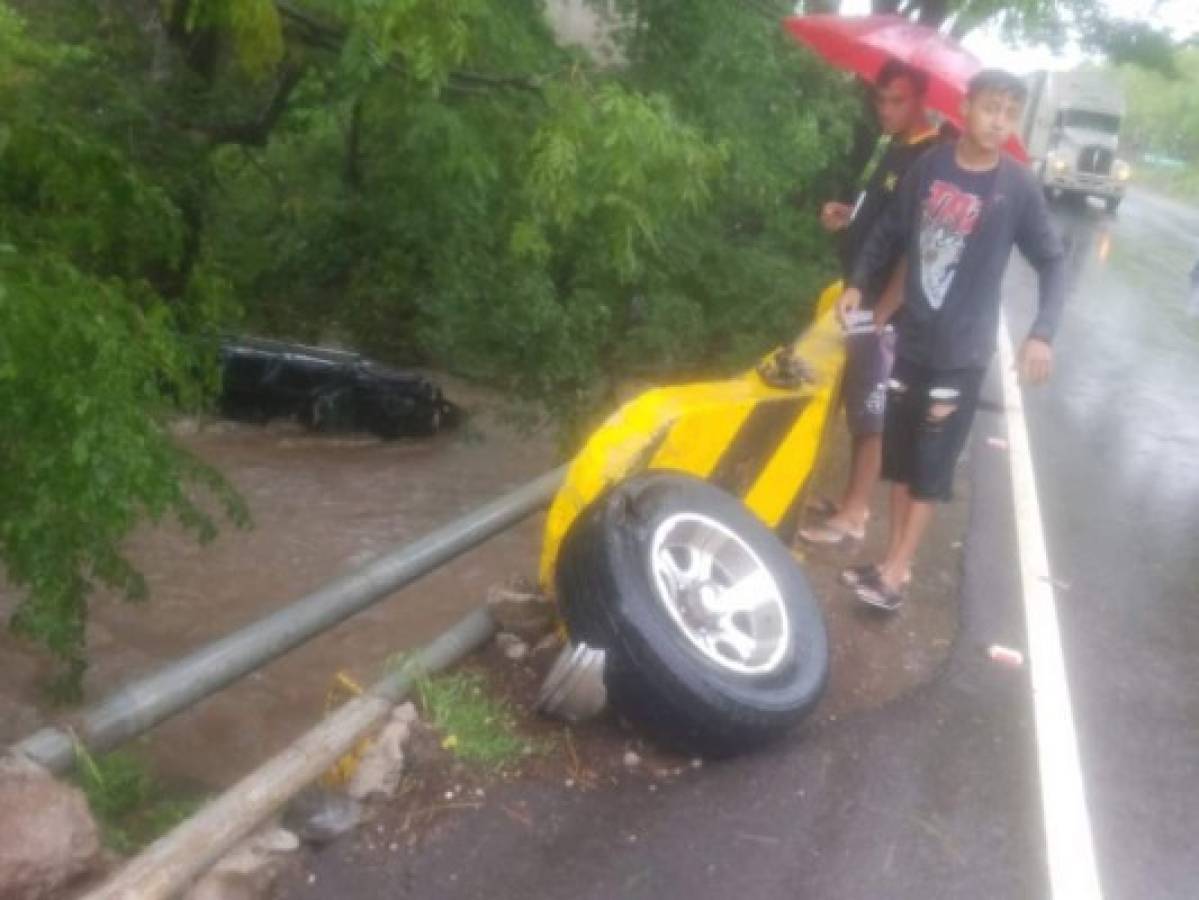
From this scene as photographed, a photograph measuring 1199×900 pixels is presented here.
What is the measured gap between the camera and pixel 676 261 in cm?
1014

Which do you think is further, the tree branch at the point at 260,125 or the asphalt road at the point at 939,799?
the tree branch at the point at 260,125

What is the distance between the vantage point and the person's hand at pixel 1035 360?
15.4 feet

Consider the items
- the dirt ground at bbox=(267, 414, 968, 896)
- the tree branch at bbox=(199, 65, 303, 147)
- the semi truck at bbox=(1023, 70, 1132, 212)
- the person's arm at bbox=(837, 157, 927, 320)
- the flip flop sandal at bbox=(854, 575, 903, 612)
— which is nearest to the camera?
the dirt ground at bbox=(267, 414, 968, 896)

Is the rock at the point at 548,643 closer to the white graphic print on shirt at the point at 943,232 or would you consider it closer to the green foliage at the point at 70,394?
the green foliage at the point at 70,394

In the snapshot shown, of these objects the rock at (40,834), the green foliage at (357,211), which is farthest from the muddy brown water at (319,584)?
the rock at (40,834)

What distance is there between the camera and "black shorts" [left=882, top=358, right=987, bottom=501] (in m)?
4.89

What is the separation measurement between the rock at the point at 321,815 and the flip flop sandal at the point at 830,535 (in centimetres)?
295

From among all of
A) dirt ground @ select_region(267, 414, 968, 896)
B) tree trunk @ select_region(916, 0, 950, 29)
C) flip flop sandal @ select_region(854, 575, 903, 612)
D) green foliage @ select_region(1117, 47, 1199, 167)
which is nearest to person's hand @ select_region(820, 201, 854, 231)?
dirt ground @ select_region(267, 414, 968, 896)

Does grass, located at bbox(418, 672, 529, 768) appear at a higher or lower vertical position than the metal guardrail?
lower

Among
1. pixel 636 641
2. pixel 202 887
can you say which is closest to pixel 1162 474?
pixel 636 641

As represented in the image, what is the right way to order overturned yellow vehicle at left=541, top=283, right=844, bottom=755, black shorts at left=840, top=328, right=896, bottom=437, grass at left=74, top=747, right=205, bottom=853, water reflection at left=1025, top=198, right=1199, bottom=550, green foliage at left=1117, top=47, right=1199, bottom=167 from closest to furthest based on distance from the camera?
grass at left=74, top=747, right=205, bottom=853 < overturned yellow vehicle at left=541, top=283, right=844, bottom=755 < black shorts at left=840, top=328, right=896, bottom=437 < water reflection at left=1025, top=198, right=1199, bottom=550 < green foliage at left=1117, top=47, right=1199, bottom=167

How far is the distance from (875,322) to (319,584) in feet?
14.2

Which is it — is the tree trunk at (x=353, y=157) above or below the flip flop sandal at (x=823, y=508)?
above

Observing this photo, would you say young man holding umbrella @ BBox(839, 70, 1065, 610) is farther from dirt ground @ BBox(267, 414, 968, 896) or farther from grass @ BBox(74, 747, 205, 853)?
grass @ BBox(74, 747, 205, 853)
